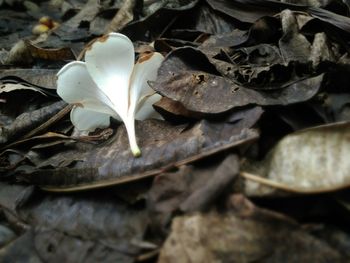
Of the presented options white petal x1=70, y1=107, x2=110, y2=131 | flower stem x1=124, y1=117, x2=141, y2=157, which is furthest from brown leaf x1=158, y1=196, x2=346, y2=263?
white petal x1=70, y1=107, x2=110, y2=131

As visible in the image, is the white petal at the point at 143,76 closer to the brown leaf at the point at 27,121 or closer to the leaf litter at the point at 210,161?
the leaf litter at the point at 210,161

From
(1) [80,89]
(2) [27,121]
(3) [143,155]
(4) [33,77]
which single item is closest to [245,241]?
(3) [143,155]

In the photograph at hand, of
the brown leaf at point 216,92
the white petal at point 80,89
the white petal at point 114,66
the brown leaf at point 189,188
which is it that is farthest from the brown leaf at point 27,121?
the brown leaf at point 189,188

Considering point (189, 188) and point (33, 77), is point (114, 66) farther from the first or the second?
point (33, 77)

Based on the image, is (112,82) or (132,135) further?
(112,82)

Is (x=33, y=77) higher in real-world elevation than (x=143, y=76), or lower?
lower

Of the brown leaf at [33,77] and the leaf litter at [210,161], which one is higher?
the leaf litter at [210,161]
